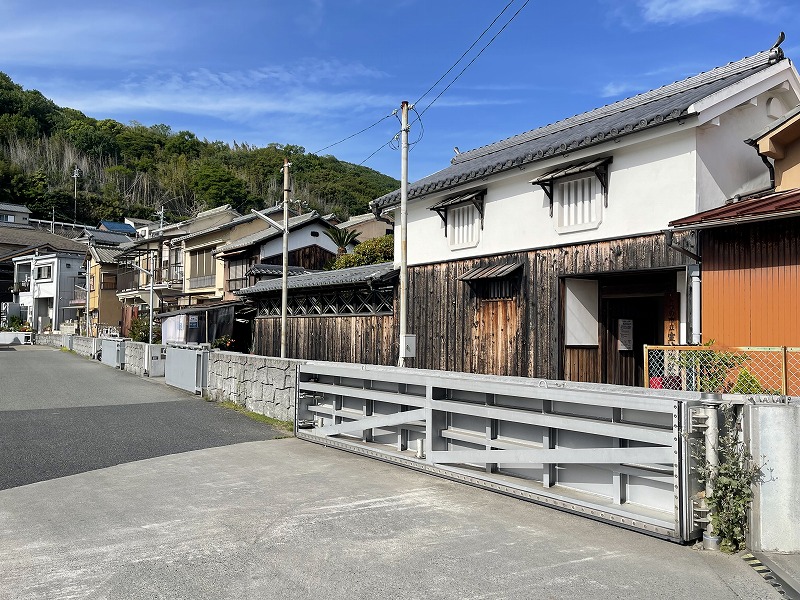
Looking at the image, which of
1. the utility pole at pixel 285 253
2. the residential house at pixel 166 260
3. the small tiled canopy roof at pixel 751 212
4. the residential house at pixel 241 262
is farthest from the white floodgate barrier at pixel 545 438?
the residential house at pixel 166 260

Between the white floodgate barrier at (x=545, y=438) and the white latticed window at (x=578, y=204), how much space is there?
5810mm

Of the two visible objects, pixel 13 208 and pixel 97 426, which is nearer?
pixel 97 426

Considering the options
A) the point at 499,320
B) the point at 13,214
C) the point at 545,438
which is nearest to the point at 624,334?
the point at 499,320

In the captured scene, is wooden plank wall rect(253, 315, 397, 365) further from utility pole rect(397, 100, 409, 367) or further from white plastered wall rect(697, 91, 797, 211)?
white plastered wall rect(697, 91, 797, 211)

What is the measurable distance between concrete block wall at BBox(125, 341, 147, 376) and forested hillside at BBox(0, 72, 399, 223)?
46.5 m

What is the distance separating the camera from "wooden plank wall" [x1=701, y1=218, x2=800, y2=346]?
887cm

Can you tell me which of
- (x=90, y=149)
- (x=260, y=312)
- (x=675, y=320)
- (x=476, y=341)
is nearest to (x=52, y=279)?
(x=90, y=149)

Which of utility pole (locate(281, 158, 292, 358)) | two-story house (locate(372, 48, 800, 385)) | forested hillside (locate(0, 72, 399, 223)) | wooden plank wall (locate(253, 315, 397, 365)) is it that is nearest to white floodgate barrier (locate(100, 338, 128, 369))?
wooden plank wall (locate(253, 315, 397, 365))

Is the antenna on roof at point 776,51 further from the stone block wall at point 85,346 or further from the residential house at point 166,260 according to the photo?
the residential house at point 166,260

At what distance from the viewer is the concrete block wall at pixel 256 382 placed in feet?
41.1

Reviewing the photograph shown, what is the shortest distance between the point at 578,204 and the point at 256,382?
26.8 feet

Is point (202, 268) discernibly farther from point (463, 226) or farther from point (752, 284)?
point (752, 284)

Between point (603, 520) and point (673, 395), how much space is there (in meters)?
1.42

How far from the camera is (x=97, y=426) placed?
40.9 ft
